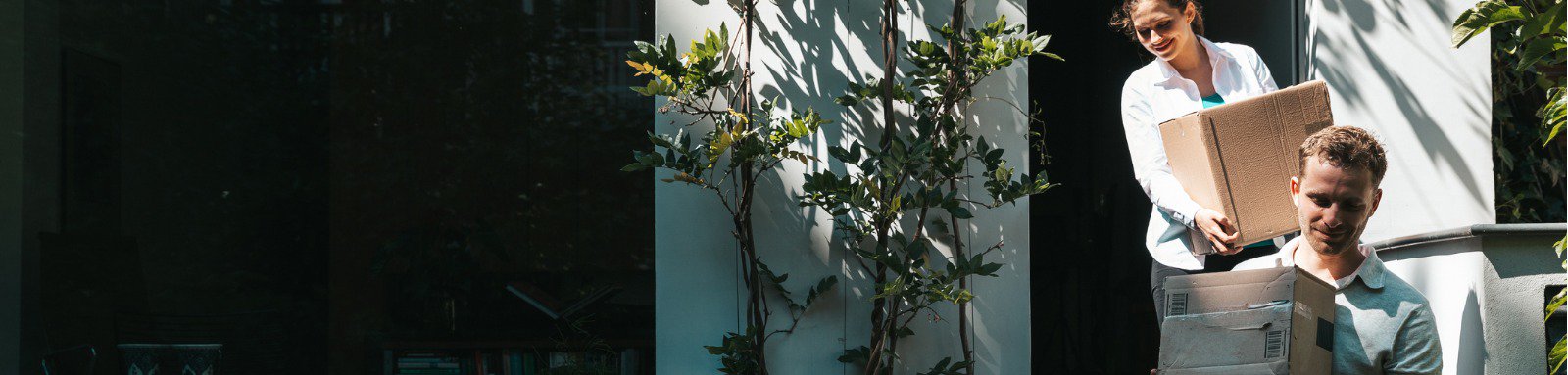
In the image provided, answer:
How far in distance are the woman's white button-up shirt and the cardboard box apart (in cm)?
20

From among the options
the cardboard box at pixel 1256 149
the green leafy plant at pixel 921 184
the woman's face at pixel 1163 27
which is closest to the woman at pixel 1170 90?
the woman's face at pixel 1163 27

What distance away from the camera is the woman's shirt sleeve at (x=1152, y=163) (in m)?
2.50

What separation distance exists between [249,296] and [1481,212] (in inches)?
158

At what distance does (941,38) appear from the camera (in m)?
3.29

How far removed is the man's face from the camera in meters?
1.98

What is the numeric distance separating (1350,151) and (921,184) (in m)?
1.42

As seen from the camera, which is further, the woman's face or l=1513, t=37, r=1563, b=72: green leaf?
the woman's face

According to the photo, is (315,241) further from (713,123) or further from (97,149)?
(713,123)

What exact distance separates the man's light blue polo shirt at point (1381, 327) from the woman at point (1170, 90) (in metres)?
0.51

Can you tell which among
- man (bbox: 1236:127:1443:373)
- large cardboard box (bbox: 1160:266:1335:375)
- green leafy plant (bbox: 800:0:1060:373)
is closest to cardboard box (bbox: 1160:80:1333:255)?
man (bbox: 1236:127:1443:373)

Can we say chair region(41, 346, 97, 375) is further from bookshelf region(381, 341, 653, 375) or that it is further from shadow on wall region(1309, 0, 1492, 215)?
shadow on wall region(1309, 0, 1492, 215)

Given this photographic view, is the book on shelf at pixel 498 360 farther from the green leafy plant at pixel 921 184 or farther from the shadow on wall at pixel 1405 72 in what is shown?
the shadow on wall at pixel 1405 72

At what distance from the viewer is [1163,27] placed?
2582mm

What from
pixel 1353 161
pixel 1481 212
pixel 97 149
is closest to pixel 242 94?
pixel 97 149
